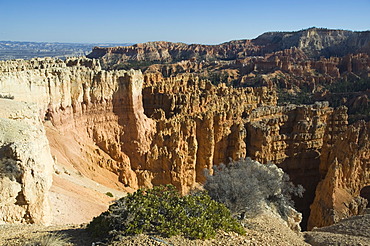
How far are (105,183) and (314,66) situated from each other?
9272cm

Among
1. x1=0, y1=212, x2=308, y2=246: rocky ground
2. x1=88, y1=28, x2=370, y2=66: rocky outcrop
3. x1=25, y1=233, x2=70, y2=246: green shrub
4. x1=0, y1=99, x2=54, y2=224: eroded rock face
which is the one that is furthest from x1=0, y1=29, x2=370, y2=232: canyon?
x1=88, y1=28, x2=370, y2=66: rocky outcrop

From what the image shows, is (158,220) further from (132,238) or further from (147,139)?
(147,139)

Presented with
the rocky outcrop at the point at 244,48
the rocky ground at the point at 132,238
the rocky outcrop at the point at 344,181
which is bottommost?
the rocky outcrop at the point at 344,181

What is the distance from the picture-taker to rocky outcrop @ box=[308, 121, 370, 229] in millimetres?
20188

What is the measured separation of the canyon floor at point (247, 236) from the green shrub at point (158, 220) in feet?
0.76

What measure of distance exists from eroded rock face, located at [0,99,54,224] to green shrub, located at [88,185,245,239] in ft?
8.22

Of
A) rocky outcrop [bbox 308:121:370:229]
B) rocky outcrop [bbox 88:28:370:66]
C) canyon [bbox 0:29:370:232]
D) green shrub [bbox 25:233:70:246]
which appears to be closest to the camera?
green shrub [bbox 25:233:70:246]

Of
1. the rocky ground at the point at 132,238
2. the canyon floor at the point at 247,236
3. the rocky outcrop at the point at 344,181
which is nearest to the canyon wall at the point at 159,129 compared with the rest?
the rocky outcrop at the point at 344,181

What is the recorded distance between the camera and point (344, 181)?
21.9 m

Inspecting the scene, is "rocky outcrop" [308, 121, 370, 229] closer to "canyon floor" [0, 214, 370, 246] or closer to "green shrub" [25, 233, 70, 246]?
"canyon floor" [0, 214, 370, 246]

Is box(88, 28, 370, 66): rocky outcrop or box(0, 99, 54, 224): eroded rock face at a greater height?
box(88, 28, 370, 66): rocky outcrop

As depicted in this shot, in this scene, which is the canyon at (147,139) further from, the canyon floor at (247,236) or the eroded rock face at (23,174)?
the canyon floor at (247,236)

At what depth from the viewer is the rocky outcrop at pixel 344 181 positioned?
795 inches

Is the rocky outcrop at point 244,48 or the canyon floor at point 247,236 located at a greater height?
the rocky outcrop at point 244,48
